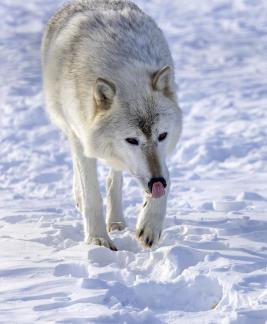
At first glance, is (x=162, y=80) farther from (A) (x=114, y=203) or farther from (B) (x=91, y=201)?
(A) (x=114, y=203)

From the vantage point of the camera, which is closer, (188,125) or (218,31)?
(188,125)

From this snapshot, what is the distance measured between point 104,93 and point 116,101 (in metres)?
0.10

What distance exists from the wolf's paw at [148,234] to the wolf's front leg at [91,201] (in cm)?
24

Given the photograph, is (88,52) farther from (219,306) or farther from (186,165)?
(186,165)

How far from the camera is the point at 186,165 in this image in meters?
8.58

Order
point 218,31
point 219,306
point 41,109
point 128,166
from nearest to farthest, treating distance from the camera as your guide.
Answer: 1. point 219,306
2. point 128,166
3. point 41,109
4. point 218,31

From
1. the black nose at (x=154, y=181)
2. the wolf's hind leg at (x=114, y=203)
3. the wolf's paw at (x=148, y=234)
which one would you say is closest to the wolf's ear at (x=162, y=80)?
the black nose at (x=154, y=181)

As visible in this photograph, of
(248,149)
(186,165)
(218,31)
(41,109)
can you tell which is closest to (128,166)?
(186,165)

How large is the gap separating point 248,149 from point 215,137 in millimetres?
566

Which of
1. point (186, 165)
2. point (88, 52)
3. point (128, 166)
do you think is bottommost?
point (186, 165)

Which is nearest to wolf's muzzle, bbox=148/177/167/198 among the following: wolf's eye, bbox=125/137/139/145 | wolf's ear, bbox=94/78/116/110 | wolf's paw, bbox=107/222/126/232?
wolf's eye, bbox=125/137/139/145

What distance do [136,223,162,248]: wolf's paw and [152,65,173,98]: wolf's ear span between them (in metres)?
0.93

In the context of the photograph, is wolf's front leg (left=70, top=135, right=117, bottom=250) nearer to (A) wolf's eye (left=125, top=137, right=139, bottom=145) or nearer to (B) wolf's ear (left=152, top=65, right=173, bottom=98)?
(A) wolf's eye (left=125, top=137, right=139, bottom=145)

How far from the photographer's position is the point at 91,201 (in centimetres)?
542
